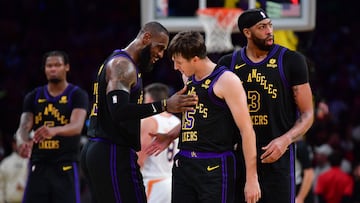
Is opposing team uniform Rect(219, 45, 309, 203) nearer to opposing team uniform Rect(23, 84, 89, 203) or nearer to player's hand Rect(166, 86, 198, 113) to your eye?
player's hand Rect(166, 86, 198, 113)

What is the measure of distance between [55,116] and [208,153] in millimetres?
3146

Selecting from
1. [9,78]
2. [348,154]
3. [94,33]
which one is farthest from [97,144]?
[94,33]

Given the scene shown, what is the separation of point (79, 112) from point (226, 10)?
3260 mm

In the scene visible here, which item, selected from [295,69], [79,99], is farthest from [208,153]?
[79,99]

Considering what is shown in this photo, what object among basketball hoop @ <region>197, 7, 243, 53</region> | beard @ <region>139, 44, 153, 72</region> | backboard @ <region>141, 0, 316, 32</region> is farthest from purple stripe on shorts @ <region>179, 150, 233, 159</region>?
basketball hoop @ <region>197, 7, 243, 53</region>

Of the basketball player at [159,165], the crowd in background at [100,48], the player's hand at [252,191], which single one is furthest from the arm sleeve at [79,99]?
the crowd in background at [100,48]

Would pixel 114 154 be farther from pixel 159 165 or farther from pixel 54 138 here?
pixel 54 138

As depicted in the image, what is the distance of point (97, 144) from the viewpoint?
20.9 feet

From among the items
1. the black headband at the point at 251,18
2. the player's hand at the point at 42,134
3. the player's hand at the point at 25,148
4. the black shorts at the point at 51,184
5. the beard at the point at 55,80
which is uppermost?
the black headband at the point at 251,18

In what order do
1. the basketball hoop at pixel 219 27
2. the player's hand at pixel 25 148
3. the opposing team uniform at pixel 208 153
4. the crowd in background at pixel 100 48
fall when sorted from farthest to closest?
the crowd in background at pixel 100 48 → the basketball hoop at pixel 219 27 → the player's hand at pixel 25 148 → the opposing team uniform at pixel 208 153

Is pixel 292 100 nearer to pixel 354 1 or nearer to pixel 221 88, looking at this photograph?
pixel 221 88

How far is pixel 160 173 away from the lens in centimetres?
827

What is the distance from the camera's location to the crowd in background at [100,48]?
18406 mm

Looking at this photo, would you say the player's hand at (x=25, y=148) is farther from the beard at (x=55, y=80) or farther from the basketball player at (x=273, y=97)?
the basketball player at (x=273, y=97)
